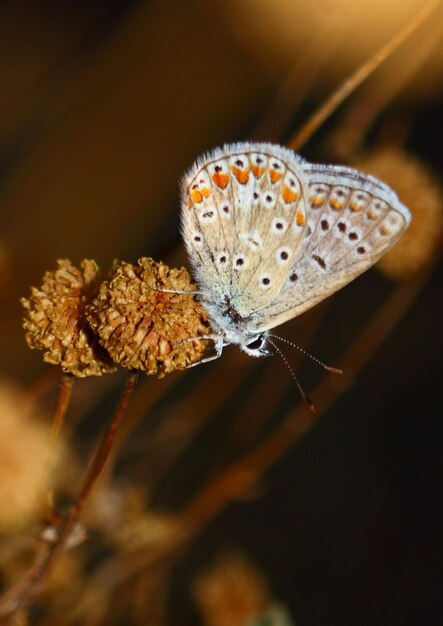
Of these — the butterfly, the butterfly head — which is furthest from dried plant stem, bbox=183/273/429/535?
the butterfly

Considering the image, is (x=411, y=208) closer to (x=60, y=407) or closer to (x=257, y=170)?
(x=257, y=170)

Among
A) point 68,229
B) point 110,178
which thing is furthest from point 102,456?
point 110,178

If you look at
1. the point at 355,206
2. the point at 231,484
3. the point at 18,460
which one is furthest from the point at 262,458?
the point at 355,206

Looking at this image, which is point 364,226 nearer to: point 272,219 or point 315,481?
point 272,219

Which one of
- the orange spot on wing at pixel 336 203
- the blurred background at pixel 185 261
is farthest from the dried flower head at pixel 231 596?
the orange spot on wing at pixel 336 203

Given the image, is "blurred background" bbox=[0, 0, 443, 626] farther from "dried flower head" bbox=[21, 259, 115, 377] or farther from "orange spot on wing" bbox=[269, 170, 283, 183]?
"dried flower head" bbox=[21, 259, 115, 377]

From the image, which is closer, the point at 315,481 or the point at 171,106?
the point at 171,106

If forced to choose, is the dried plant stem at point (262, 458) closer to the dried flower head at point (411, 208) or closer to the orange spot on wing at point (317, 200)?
the dried flower head at point (411, 208)
